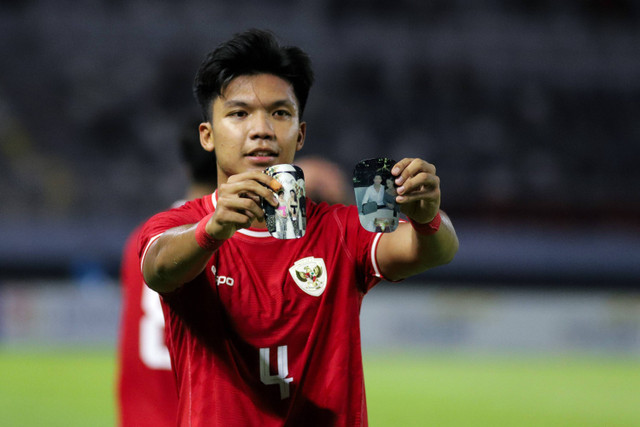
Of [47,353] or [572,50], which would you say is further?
[572,50]

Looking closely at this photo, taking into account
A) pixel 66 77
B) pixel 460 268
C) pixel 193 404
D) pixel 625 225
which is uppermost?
pixel 66 77

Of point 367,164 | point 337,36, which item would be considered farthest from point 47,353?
point 367,164

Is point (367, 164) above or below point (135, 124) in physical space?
below

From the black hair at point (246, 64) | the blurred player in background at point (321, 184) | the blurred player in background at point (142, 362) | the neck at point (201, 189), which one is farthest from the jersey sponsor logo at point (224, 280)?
the blurred player in background at point (321, 184)

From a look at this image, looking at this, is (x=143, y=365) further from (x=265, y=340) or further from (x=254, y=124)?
(x=254, y=124)

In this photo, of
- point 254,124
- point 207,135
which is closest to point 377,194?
point 254,124

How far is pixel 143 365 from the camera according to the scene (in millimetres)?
3449

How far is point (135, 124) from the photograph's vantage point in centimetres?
1606

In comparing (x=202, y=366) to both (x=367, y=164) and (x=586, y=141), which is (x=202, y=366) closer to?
(x=367, y=164)

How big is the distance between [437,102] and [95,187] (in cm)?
681

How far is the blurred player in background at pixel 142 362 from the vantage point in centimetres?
336

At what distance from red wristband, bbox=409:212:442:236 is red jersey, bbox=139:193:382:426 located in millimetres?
211

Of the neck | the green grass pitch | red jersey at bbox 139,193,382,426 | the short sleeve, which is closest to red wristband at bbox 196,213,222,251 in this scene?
red jersey at bbox 139,193,382,426

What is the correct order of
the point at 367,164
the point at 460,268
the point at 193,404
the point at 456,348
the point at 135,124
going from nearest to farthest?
the point at 367,164 → the point at 193,404 → the point at 456,348 → the point at 460,268 → the point at 135,124
